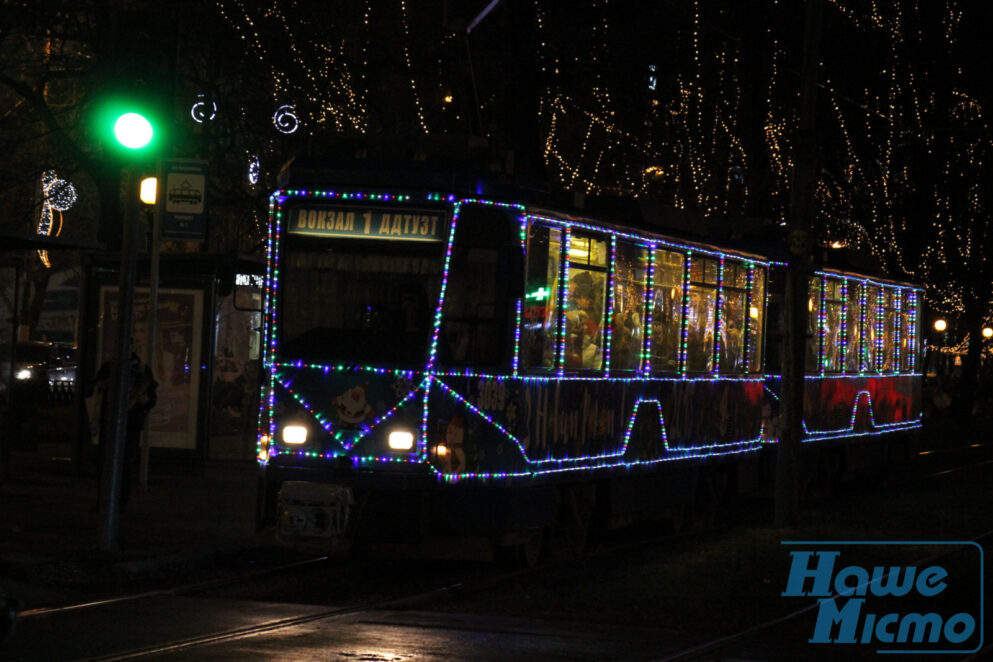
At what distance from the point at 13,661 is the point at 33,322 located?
37.8 m

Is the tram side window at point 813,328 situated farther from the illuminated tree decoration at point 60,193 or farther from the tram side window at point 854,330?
the illuminated tree decoration at point 60,193

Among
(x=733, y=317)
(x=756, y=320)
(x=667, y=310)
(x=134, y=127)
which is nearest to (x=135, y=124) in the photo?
(x=134, y=127)

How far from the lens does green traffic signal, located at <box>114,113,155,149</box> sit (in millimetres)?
12875

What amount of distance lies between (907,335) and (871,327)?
7.15 ft

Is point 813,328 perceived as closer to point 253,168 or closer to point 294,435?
point 253,168

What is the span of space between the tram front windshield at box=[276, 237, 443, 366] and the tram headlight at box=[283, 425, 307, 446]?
1.86 ft

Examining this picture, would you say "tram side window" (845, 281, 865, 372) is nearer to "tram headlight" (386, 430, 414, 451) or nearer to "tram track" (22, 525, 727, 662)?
"tram track" (22, 525, 727, 662)

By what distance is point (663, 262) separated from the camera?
1578 centimetres

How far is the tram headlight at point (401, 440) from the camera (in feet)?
40.5

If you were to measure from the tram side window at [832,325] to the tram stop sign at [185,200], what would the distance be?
9077 mm

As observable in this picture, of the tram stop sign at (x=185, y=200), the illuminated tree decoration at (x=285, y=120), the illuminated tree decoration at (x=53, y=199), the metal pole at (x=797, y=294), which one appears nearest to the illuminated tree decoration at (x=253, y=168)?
the illuminated tree decoration at (x=285, y=120)

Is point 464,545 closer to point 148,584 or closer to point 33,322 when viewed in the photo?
point 148,584

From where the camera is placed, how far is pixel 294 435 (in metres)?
12.6

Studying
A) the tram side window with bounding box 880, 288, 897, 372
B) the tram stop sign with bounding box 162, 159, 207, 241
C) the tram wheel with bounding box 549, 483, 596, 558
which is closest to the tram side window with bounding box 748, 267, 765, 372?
the tram wheel with bounding box 549, 483, 596, 558
